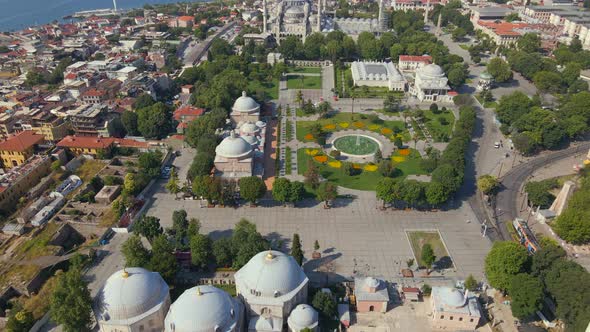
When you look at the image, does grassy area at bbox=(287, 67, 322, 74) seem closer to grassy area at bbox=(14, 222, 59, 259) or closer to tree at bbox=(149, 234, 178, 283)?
grassy area at bbox=(14, 222, 59, 259)

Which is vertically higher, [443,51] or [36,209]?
[443,51]

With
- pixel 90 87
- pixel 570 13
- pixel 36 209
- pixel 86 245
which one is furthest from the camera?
pixel 570 13

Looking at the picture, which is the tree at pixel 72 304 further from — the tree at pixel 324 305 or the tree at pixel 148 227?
the tree at pixel 324 305

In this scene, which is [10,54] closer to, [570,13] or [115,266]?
[115,266]

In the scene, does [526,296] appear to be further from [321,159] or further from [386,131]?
[386,131]

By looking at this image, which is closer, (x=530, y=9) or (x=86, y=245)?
(x=86, y=245)

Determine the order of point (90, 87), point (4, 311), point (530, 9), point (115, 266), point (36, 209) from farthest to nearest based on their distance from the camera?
point (530, 9)
point (90, 87)
point (36, 209)
point (115, 266)
point (4, 311)

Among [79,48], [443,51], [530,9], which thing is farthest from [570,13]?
[79,48]
